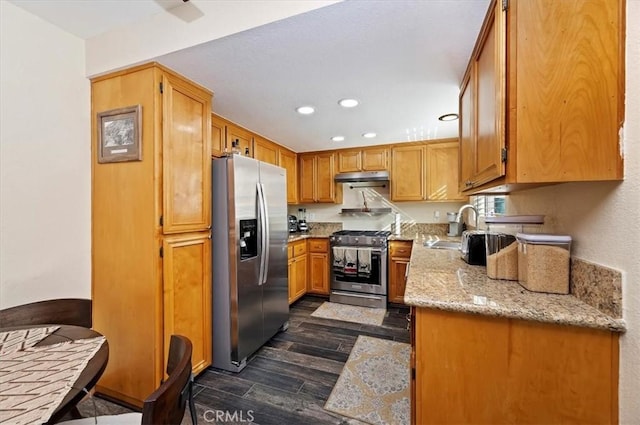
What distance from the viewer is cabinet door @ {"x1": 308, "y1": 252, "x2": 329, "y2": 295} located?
3.83 m

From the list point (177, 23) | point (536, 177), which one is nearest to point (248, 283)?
point (177, 23)

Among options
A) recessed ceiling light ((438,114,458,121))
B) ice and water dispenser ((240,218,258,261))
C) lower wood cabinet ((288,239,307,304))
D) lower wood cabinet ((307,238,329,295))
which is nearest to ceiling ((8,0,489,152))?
recessed ceiling light ((438,114,458,121))

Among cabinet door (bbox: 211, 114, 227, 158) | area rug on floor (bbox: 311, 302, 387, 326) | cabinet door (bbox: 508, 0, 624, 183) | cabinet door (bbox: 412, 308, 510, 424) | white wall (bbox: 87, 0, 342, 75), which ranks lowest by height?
area rug on floor (bbox: 311, 302, 387, 326)

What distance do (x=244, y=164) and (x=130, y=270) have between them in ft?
3.60

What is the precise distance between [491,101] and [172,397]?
157 cm

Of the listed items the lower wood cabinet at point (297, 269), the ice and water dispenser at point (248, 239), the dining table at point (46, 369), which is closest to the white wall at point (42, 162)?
the dining table at point (46, 369)

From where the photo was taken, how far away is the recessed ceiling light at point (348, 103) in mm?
2250

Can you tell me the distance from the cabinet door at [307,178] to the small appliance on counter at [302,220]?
0.38m

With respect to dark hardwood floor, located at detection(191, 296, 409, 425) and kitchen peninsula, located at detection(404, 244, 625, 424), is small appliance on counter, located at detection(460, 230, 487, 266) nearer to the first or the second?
kitchen peninsula, located at detection(404, 244, 625, 424)

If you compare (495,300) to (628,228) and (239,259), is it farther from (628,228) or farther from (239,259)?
(239,259)

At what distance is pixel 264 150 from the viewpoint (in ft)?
11.2

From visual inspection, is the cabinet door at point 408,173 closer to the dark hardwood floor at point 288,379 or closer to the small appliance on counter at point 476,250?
the dark hardwood floor at point 288,379

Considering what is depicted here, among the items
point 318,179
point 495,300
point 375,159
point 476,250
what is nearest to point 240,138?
point 318,179

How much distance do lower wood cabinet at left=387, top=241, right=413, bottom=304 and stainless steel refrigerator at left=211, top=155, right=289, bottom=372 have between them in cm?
176
